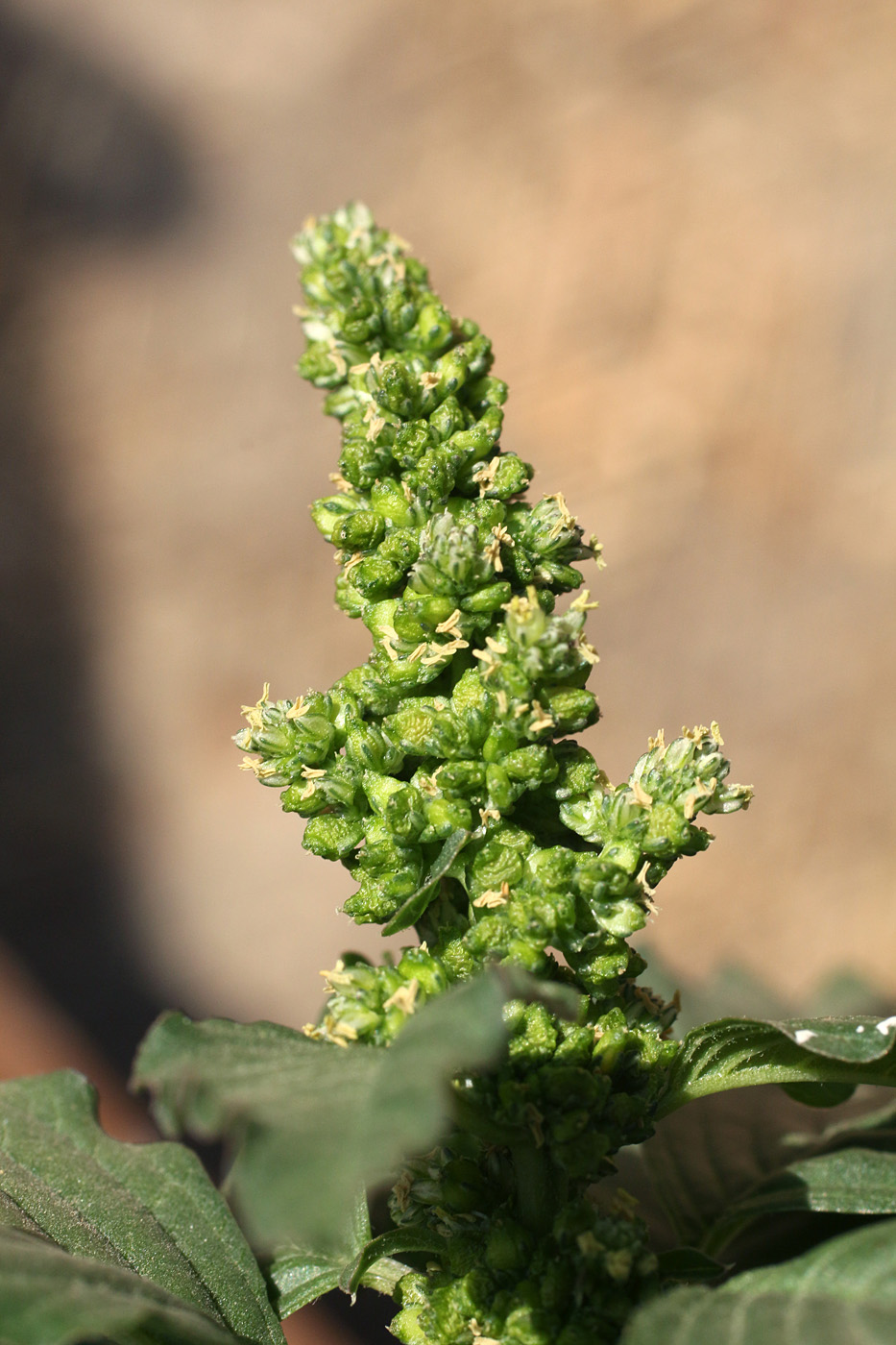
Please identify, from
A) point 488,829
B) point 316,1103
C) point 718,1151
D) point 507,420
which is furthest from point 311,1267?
point 507,420

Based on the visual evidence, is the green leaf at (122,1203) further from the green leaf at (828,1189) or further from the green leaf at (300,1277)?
the green leaf at (828,1189)

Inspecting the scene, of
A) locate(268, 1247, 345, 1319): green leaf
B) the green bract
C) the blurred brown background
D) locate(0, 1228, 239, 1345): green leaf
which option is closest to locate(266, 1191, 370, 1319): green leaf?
locate(268, 1247, 345, 1319): green leaf

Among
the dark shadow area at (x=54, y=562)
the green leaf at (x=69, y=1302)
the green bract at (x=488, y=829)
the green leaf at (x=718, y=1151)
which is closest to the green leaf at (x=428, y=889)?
the green bract at (x=488, y=829)

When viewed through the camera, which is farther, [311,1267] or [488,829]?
[311,1267]

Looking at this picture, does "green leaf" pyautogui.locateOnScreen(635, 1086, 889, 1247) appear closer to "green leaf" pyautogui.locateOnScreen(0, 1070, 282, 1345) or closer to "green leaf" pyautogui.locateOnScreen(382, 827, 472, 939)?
"green leaf" pyautogui.locateOnScreen(0, 1070, 282, 1345)

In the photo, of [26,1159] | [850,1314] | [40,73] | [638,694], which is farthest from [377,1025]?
[40,73]

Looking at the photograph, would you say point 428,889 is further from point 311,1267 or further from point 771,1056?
point 311,1267
